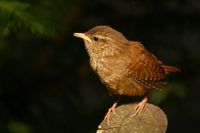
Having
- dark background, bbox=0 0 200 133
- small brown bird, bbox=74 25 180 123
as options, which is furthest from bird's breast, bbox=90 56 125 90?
dark background, bbox=0 0 200 133

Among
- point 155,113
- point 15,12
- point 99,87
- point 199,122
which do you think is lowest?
point 199,122

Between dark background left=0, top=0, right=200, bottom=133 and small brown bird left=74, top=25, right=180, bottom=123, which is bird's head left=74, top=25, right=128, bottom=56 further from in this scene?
dark background left=0, top=0, right=200, bottom=133

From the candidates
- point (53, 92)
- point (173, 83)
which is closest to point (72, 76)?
point (53, 92)

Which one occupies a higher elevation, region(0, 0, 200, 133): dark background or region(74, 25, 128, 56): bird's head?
region(74, 25, 128, 56): bird's head

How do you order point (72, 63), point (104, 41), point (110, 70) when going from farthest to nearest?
point (72, 63)
point (104, 41)
point (110, 70)

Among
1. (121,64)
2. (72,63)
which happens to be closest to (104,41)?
(121,64)

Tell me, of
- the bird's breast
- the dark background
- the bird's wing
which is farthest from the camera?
the dark background

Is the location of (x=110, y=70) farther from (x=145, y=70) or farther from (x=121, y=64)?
(x=145, y=70)

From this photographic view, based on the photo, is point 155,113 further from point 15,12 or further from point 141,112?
point 15,12
